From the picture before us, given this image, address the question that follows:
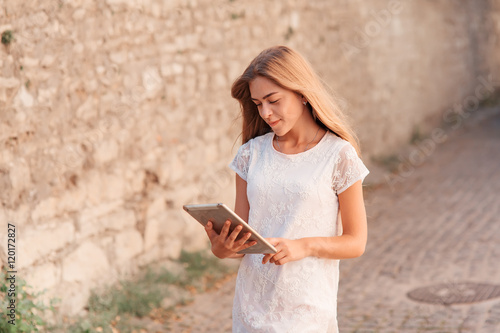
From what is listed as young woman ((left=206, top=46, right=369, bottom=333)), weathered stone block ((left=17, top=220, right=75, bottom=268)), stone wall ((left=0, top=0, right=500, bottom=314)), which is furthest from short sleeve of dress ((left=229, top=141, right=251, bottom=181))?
weathered stone block ((left=17, top=220, right=75, bottom=268))

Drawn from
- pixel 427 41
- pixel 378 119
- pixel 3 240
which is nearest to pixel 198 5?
pixel 3 240

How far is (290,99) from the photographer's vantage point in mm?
2488

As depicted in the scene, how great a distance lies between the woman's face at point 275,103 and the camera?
247cm

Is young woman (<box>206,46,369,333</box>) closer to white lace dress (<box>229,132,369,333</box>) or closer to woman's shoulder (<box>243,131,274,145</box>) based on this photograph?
white lace dress (<box>229,132,369,333</box>)

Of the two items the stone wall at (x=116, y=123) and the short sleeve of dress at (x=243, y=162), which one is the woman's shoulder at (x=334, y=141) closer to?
the short sleeve of dress at (x=243, y=162)

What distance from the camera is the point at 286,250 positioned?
2.34 metres

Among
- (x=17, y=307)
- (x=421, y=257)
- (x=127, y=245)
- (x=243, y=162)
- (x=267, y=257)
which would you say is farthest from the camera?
(x=421, y=257)

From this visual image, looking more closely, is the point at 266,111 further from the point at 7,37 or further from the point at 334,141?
the point at 7,37

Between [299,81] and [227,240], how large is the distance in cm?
61

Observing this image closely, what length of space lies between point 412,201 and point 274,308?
23.6 feet

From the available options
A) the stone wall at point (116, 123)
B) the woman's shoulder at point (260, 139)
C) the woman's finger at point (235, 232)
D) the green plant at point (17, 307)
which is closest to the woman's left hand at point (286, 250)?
the woman's finger at point (235, 232)

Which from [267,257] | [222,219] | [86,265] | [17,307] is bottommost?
[17,307]

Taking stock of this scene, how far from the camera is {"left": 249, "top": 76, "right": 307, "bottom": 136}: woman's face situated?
2471 millimetres

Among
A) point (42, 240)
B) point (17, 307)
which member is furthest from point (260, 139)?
point (42, 240)
